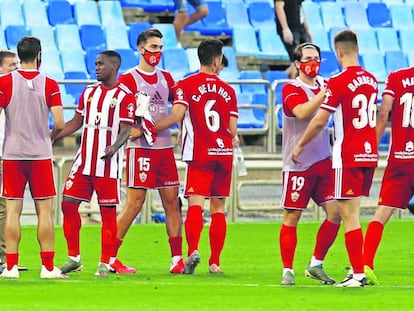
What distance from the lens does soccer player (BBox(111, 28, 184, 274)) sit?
40.2 feet

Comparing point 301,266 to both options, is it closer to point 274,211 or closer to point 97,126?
point 97,126

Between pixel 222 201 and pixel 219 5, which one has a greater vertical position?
pixel 219 5

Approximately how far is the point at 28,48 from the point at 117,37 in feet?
35.4

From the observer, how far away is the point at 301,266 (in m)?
13.0

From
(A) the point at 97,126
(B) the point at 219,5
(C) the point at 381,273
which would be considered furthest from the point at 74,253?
(B) the point at 219,5

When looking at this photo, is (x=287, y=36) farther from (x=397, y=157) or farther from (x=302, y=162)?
(x=302, y=162)

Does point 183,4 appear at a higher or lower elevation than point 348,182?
higher

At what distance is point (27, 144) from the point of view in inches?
440

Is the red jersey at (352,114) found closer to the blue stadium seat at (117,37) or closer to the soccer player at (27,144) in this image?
the soccer player at (27,144)

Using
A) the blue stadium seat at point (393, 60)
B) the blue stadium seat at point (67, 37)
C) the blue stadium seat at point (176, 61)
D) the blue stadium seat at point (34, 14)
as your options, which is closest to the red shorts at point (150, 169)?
the blue stadium seat at point (176, 61)

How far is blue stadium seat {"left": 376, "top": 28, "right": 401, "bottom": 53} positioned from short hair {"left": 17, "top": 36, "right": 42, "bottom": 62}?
46.6ft

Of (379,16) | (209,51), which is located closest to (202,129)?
(209,51)

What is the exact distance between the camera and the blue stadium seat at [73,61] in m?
20.9

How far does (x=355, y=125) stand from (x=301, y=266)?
9.44 feet
